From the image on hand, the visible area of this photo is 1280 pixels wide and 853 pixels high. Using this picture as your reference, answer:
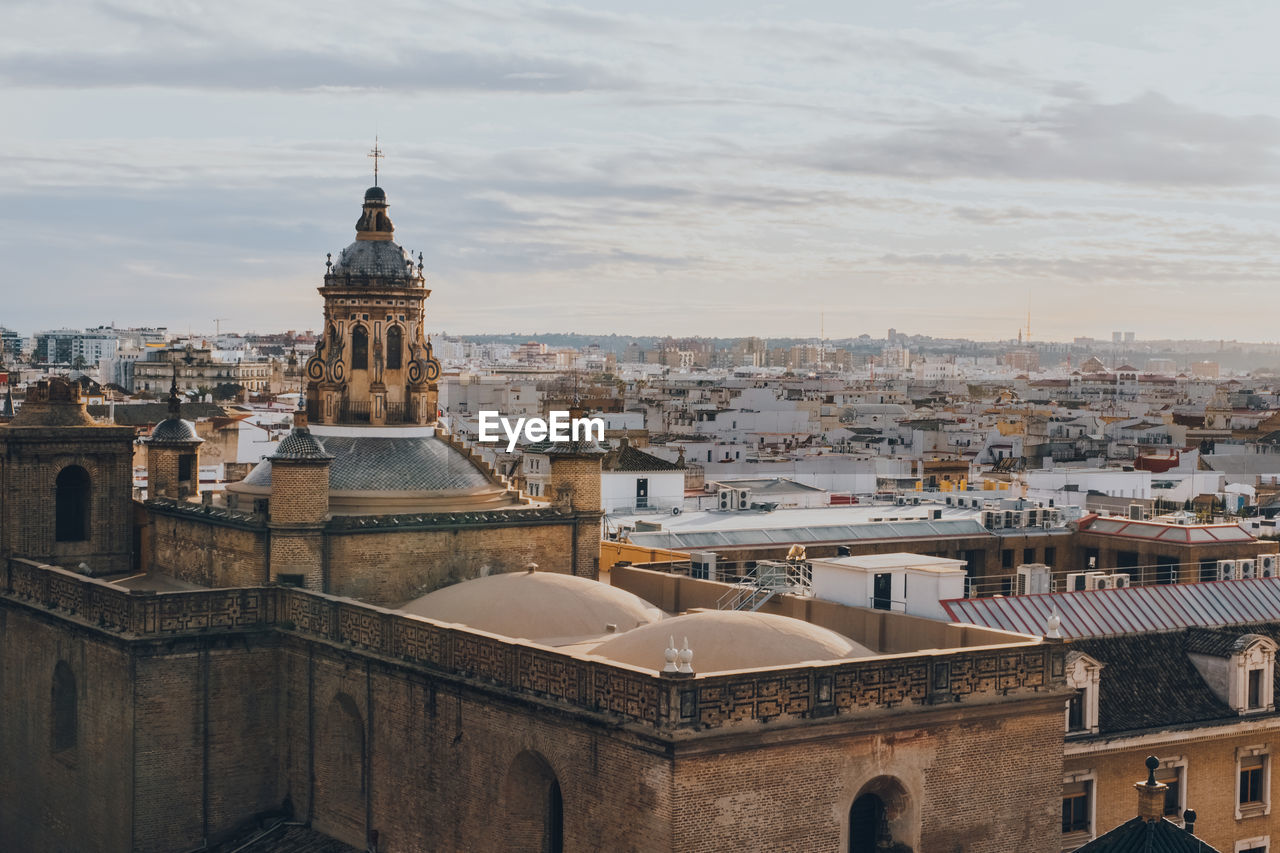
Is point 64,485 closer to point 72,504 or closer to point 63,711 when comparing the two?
point 72,504

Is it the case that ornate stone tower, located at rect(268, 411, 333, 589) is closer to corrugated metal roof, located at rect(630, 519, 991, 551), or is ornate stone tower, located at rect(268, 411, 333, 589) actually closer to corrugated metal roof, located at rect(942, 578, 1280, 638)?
corrugated metal roof, located at rect(942, 578, 1280, 638)

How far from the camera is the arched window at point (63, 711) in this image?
3988 centimetres

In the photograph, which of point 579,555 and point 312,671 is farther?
point 579,555

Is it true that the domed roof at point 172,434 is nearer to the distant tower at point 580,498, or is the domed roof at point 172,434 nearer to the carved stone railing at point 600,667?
the carved stone railing at point 600,667

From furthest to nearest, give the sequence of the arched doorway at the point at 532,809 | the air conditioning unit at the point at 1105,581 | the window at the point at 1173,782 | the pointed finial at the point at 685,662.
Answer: the air conditioning unit at the point at 1105,581 → the window at the point at 1173,782 → the arched doorway at the point at 532,809 → the pointed finial at the point at 685,662

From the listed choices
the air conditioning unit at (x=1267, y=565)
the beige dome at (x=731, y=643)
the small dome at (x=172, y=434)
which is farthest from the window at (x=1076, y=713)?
the small dome at (x=172, y=434)

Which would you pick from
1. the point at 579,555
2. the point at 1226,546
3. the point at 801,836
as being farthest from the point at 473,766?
the point at 1226,546

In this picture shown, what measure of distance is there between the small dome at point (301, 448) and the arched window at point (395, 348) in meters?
3.97

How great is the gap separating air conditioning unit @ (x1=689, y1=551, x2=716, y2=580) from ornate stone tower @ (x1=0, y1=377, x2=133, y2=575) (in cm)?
1392

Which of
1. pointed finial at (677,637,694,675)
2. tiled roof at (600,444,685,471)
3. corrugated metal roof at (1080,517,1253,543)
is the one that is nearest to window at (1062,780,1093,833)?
pointed finial at (677,637,694,675)

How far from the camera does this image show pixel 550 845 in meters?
30.6

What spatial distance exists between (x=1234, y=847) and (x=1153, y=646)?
446 centimetres

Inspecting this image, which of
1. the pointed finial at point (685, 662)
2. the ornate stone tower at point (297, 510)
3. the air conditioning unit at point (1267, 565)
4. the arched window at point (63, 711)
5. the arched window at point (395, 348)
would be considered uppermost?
the arched window at point (395, 348)

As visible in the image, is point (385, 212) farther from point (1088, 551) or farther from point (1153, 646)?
point (1088, 551)
